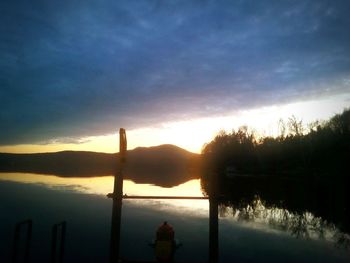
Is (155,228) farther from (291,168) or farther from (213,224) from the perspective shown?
(291,168)

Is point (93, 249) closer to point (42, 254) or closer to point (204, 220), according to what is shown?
point (42, 254)

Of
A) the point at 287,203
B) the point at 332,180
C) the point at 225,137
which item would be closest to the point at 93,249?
the point at 287,203

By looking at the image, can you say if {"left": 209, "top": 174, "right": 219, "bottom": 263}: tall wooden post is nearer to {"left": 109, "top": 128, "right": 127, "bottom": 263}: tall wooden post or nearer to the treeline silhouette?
{"left": 109, "top": 128, "right": 127, "bottom": 263}: tall wooden post

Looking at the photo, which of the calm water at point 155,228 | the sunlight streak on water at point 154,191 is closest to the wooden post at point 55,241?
the calm water at point 155,228

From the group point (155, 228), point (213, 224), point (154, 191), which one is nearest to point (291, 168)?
point (154, 191)

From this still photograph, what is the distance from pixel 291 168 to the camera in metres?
91.6

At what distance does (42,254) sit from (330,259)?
58.3 feet

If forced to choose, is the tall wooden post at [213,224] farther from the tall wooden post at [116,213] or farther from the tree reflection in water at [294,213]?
the tree reflection in water at [294,213]

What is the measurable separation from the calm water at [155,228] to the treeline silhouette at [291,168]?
602cm

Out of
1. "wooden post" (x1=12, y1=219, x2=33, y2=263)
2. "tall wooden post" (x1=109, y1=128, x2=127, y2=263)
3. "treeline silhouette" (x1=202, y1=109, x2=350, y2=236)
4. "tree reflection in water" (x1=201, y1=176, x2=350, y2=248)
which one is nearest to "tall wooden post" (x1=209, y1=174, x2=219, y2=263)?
"tall wooden post" (x1=109, y1=128, x2=127, y2=263)

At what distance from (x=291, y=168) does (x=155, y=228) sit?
236 feet

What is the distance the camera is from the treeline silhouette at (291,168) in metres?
45.2

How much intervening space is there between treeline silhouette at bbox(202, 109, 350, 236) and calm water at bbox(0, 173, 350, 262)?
237 inches

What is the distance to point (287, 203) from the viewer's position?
147ft
